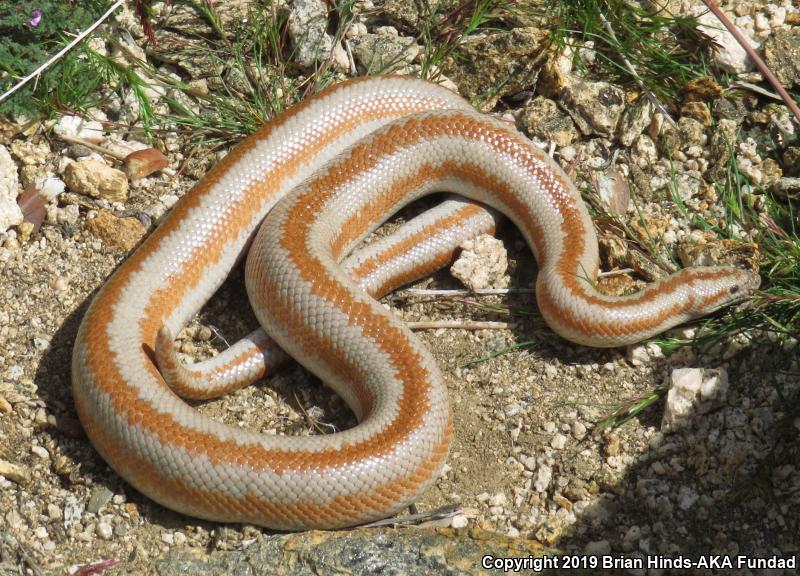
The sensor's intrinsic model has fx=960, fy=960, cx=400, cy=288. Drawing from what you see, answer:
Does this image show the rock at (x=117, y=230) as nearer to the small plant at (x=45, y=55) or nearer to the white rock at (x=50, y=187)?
the white rock at (x=50, y=187)

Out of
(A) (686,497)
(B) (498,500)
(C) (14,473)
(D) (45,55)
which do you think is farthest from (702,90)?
(C) (14,473)

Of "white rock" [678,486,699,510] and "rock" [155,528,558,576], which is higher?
"rock" [155,528,558,576]

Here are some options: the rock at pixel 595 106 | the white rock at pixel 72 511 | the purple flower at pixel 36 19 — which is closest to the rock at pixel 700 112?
the rock at pixel 595 106

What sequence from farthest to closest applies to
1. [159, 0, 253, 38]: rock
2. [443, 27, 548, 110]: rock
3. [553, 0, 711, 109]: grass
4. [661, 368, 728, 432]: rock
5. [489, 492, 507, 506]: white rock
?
[159, 0, 253, 38]: rock < [443, 27, 548, 110]: rock < [553, 0, 711, 109]: grass < [661, 368, 728, 432]: rock < [489, 492, 507, 506]: white rock

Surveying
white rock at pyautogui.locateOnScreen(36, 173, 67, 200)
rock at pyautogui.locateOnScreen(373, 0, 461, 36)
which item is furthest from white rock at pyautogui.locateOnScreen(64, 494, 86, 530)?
rock at pyautogui.locateOnScreen(373, 0, 461, 36)

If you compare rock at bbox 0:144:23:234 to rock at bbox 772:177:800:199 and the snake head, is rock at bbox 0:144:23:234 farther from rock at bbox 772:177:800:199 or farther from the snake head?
rock at bbox 772:177:800:199

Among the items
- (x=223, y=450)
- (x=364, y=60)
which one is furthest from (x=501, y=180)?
(x=223, y=450)
